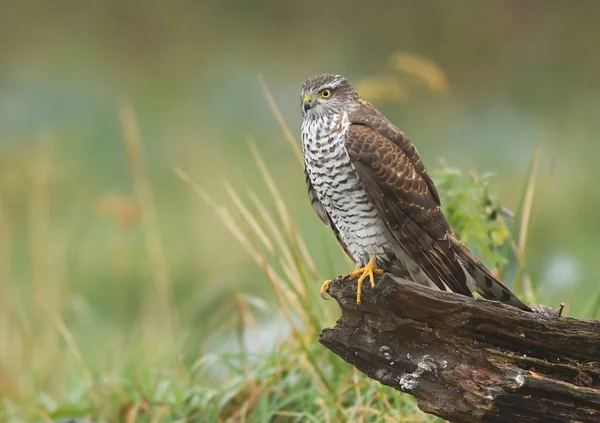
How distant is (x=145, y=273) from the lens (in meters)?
6.28

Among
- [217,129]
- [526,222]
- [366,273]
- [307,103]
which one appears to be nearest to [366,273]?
[366,273]

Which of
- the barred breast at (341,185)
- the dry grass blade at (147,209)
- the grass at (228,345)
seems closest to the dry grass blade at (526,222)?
the grass at (228,345)

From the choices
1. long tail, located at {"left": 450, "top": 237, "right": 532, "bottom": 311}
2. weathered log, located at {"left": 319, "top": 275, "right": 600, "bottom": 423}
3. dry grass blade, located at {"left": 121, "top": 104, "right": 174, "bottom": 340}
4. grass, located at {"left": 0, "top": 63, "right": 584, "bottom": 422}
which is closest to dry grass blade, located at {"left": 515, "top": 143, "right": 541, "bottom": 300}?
grass, located at {"left": 0, "top": 63, "right": 584, "bottom": 422}

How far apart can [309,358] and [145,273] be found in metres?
3.65

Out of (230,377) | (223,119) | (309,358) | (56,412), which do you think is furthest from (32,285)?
(223,119)

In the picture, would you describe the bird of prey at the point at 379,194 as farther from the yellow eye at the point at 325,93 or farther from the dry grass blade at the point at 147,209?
the dry grass blade at the point at 147,209

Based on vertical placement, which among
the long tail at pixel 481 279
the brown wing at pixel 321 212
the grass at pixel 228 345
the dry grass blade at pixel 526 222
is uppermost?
the dry grass blade at pixel 526 222

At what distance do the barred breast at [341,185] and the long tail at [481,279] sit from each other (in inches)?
8.7

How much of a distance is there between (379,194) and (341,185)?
0.12 m

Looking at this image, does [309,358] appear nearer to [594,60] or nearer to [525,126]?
[525,126]

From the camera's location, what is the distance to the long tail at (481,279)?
87.7 inches

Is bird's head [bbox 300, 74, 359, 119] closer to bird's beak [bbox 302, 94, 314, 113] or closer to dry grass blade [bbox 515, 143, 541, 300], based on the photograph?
bird's beak [bbox 302, 94, 314, 113]

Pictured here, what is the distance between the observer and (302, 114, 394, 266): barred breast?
7.68ft

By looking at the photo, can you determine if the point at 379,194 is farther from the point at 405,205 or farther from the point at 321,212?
the point at 321,212
